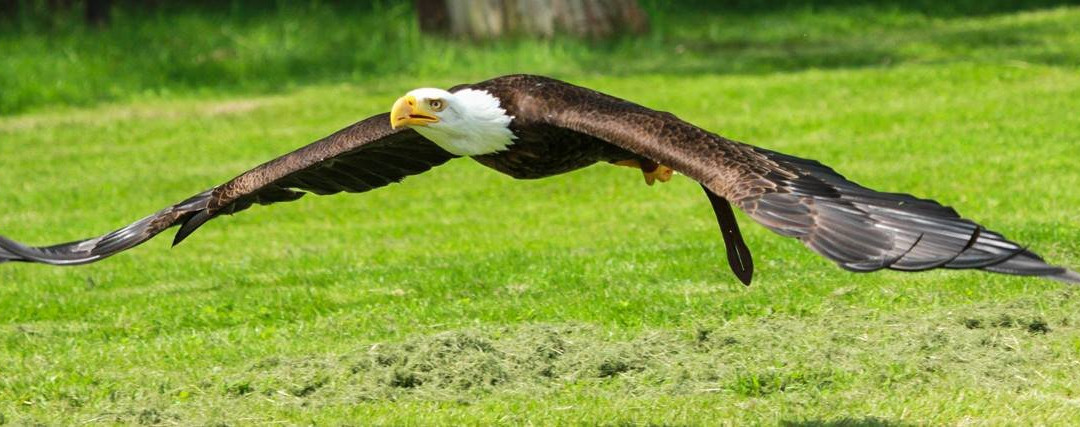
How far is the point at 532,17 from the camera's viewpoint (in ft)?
63.0

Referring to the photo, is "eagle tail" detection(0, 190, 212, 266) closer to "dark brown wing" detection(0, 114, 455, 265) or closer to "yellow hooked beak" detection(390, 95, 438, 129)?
"dark brown wing" detection(0, 114, 455, 265)

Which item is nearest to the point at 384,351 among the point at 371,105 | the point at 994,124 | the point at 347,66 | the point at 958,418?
the point at 958,418

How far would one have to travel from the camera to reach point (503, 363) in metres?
7.93

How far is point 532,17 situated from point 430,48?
1.17 metres

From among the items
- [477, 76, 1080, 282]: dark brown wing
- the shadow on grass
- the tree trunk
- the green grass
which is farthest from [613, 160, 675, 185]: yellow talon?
the tree trunk

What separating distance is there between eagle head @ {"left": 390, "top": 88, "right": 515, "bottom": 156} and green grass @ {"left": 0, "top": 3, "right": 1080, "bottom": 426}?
45.4 inches

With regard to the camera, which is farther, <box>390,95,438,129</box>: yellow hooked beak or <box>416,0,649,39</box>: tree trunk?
<box>416,0,649,39</box>: tree trunk

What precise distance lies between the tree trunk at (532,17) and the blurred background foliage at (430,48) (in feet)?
0.66

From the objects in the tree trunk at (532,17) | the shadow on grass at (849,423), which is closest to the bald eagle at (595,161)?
the shadow on grass at (849,423)

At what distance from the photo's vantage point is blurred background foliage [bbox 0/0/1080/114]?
17984 mm

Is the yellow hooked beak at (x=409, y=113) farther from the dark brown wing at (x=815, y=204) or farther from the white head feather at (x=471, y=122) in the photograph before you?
the dark brown wing at (x=815, y=204)

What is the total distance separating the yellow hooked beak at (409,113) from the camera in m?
6.98

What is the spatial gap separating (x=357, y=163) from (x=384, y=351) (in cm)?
95

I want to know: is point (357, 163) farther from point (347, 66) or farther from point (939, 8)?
point (939, 8)
